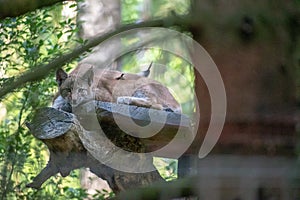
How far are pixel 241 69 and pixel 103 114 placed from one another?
46.0 inches

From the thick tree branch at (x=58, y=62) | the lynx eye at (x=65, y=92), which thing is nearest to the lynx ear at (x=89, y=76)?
the lynx eye at (x=65, y=92)

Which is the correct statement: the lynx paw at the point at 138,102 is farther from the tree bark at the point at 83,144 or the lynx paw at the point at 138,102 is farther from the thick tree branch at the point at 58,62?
the thick tree branch at the point at 58,62

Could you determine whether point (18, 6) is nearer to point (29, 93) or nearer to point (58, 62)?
point (58, 62)

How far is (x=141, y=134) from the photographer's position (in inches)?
79.7

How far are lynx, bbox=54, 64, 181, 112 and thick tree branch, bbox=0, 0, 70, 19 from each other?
4.45 ft

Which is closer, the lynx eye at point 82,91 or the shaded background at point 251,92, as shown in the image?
the shaded background at point 251,92

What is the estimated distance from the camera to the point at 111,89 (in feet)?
8.37

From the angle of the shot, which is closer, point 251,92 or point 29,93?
point 251,92

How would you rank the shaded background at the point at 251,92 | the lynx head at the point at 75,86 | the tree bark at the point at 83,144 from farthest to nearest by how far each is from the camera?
the lynx head at the point at 75,86 < the tree bark at the point at 83,144 < the shaded background at the point at 251,92

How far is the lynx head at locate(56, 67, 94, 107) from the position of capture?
2234 millimetres

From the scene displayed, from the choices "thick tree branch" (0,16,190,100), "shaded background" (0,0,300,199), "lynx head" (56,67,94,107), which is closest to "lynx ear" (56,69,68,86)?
"lynx head" (56,67,94,107)

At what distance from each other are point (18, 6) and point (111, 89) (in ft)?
5.83

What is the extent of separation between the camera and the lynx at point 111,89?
7.46 feet

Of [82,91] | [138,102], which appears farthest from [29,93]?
[138,102]
